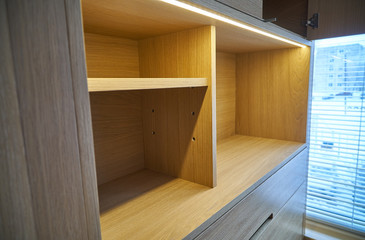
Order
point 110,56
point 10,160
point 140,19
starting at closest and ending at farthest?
1. point 10,160
2. point 140,19
3. point 110,56

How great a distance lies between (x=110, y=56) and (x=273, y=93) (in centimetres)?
98

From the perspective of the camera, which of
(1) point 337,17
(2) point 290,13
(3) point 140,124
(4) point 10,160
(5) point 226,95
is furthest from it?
(5) point 226,95

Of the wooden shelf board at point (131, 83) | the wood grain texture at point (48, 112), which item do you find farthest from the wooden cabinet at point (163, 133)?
the wood grain texture at point (48, 112)

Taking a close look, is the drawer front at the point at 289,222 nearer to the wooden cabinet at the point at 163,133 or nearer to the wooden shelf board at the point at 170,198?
the wooden cabinet at the point at 163,133

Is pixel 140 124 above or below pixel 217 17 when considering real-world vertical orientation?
below

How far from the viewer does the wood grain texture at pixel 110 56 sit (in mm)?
772

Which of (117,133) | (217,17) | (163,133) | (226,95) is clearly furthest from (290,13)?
(117,133)

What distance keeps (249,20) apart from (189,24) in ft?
0.64

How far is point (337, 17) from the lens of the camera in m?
1.12

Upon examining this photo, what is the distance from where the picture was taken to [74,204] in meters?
0.34

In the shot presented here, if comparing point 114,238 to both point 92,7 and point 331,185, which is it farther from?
point 331,185

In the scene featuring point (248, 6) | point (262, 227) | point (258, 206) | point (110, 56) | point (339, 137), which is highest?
point (248, 6)

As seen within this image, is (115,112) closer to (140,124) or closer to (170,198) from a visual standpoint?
(140,124)

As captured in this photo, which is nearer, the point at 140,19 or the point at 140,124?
the point at 140,19
